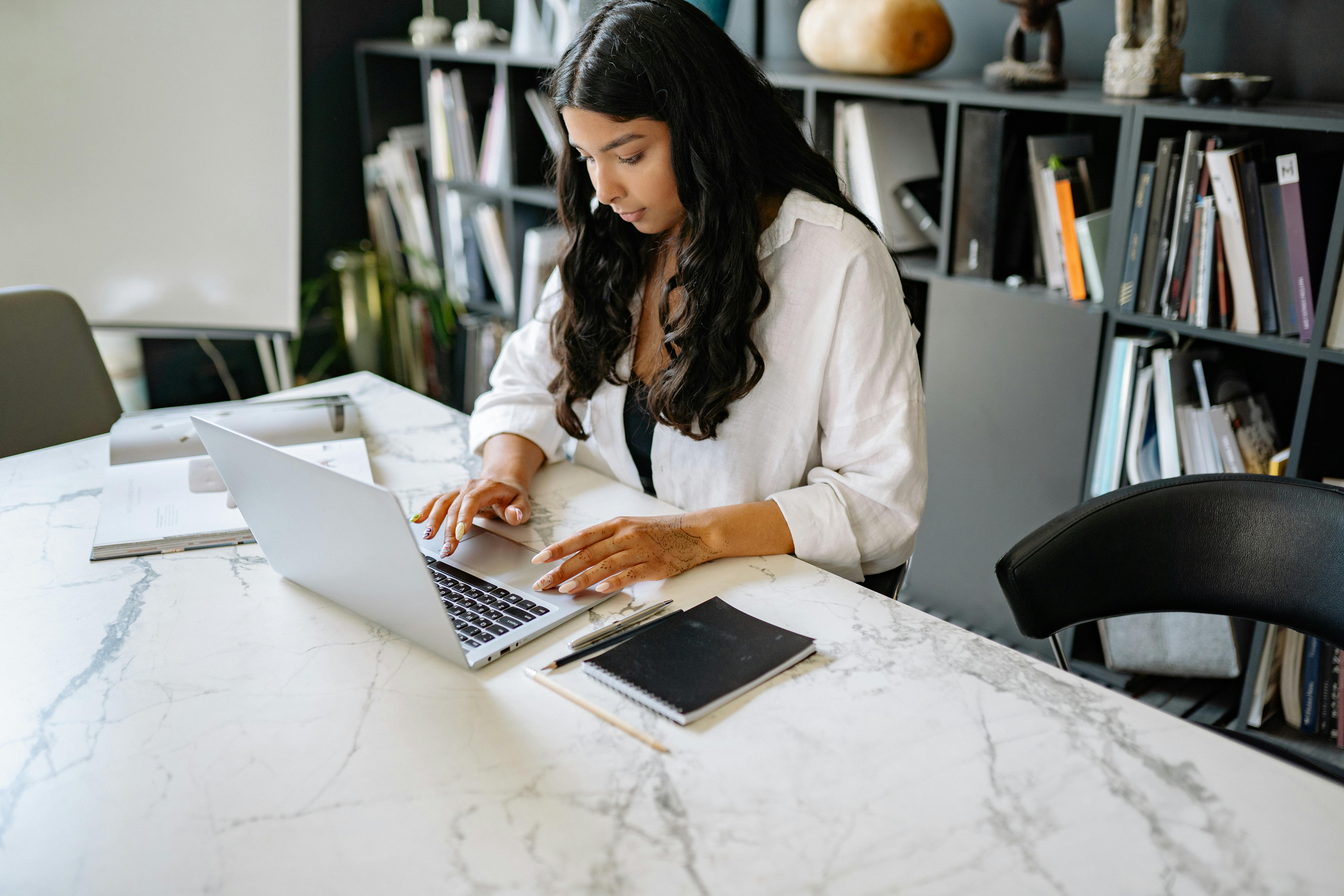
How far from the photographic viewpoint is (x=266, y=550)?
1187 mm

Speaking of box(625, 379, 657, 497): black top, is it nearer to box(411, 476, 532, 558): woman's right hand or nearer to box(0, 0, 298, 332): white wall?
box(411, 476, 532, 558): woman's right hand

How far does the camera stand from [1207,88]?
5.59ft

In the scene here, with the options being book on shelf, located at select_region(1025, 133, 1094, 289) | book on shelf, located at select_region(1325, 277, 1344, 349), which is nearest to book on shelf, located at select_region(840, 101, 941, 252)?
book on shelf, located at select_region(1025, 133, 1094, 289)

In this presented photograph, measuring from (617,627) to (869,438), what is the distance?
1.57ft

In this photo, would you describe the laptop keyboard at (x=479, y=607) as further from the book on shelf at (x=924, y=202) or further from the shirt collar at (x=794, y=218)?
the book on shelf at (x=924, y=202)

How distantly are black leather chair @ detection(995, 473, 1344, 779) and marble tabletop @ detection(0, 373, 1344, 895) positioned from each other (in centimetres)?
23

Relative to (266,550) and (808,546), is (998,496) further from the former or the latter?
(266,550)

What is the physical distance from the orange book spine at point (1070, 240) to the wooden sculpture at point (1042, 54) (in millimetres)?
194

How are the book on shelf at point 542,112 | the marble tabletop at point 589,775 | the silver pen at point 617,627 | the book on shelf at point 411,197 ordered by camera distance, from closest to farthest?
the marble tabletop at point 589,775, the silver pen at point 617,627, the book on shelf at point 542,112, the book on shelf at point 411,197

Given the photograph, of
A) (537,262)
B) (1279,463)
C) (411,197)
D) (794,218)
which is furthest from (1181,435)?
(411,197)

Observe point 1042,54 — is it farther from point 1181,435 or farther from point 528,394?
point 528,394

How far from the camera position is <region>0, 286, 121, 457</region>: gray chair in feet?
5.71

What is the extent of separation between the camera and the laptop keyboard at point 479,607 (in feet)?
3.48

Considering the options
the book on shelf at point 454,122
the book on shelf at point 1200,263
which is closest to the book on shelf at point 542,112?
the book on shelf at point 454,122
